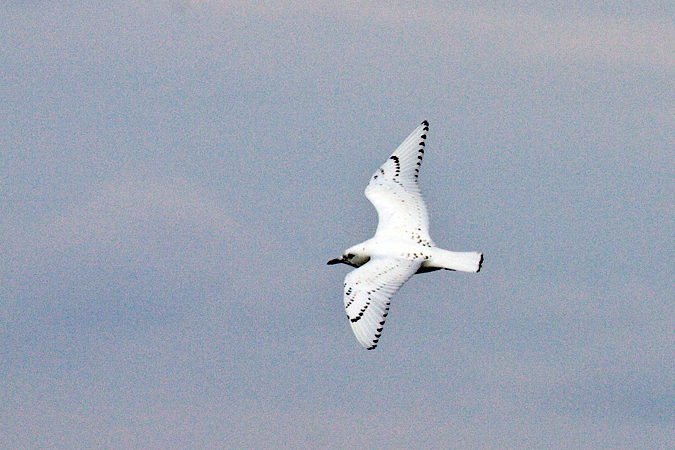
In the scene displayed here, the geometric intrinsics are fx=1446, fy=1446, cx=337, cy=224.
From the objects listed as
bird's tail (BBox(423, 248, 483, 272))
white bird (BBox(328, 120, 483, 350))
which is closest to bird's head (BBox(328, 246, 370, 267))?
white bird (BBox(328, 120, 483, 350))

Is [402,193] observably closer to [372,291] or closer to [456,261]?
[456,261]

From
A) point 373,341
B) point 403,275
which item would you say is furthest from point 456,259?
point 373,341

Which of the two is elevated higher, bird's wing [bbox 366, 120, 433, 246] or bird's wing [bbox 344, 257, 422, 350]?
bird's wing [bbox 366, 120, 433, 246]

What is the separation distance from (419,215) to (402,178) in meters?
2.03

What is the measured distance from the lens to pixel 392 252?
46.2m

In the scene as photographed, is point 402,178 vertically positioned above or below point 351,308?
above

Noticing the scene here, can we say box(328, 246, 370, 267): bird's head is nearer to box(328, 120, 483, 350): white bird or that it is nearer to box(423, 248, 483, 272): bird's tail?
box(328, 120, 483, 350): white bird

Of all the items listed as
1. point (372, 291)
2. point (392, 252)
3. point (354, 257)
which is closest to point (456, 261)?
point (392, 252)

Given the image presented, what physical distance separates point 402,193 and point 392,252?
432 centimetres

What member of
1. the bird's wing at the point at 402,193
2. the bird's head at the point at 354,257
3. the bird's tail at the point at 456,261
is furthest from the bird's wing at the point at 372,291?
the bird's wing at the point at 402,193

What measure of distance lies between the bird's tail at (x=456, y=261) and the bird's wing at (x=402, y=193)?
2381mm

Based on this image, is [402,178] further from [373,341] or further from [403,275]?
[373,341]

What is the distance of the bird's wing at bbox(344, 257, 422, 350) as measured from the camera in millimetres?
42281

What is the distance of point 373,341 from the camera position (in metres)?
41.8
